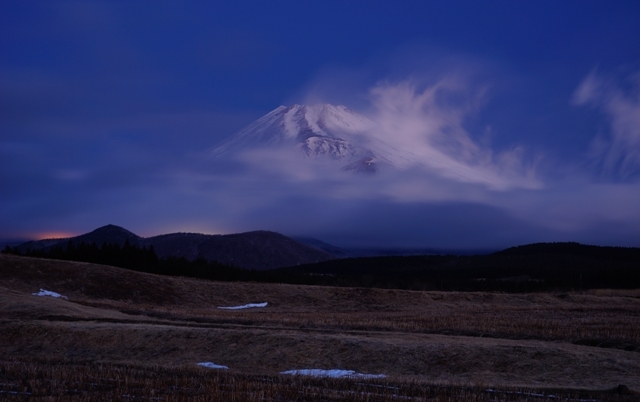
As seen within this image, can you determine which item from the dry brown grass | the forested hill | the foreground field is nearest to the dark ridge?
the forested hill

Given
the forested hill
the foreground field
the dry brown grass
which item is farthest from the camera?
the forested hill

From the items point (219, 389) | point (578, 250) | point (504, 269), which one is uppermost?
point (578, 250)

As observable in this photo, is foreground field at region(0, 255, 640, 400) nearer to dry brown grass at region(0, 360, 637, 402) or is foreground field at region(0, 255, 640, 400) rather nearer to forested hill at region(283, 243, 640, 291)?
dry brown grass at region(0, 360, 637, 402)

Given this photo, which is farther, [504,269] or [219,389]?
[504,269]

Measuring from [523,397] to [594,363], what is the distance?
6.95 m

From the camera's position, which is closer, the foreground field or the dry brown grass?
the dry brown grass

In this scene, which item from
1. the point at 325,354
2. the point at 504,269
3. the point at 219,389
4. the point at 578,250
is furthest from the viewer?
the point at 578,250

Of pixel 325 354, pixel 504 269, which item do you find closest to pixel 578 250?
pixel 504 269

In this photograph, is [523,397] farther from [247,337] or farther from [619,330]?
[619,330]

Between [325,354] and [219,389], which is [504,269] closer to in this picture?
[325,354]

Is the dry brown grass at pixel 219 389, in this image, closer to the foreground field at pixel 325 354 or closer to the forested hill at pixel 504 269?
the foreground field at pixel 325 354

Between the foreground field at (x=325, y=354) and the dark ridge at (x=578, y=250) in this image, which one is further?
the dark ridge at (x=578, y=250)

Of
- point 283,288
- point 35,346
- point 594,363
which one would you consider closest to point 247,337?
point 35,346

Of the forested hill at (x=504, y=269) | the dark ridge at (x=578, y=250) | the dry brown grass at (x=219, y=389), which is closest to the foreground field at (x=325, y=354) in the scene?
the dry brown grass at (x=219, y=389)
